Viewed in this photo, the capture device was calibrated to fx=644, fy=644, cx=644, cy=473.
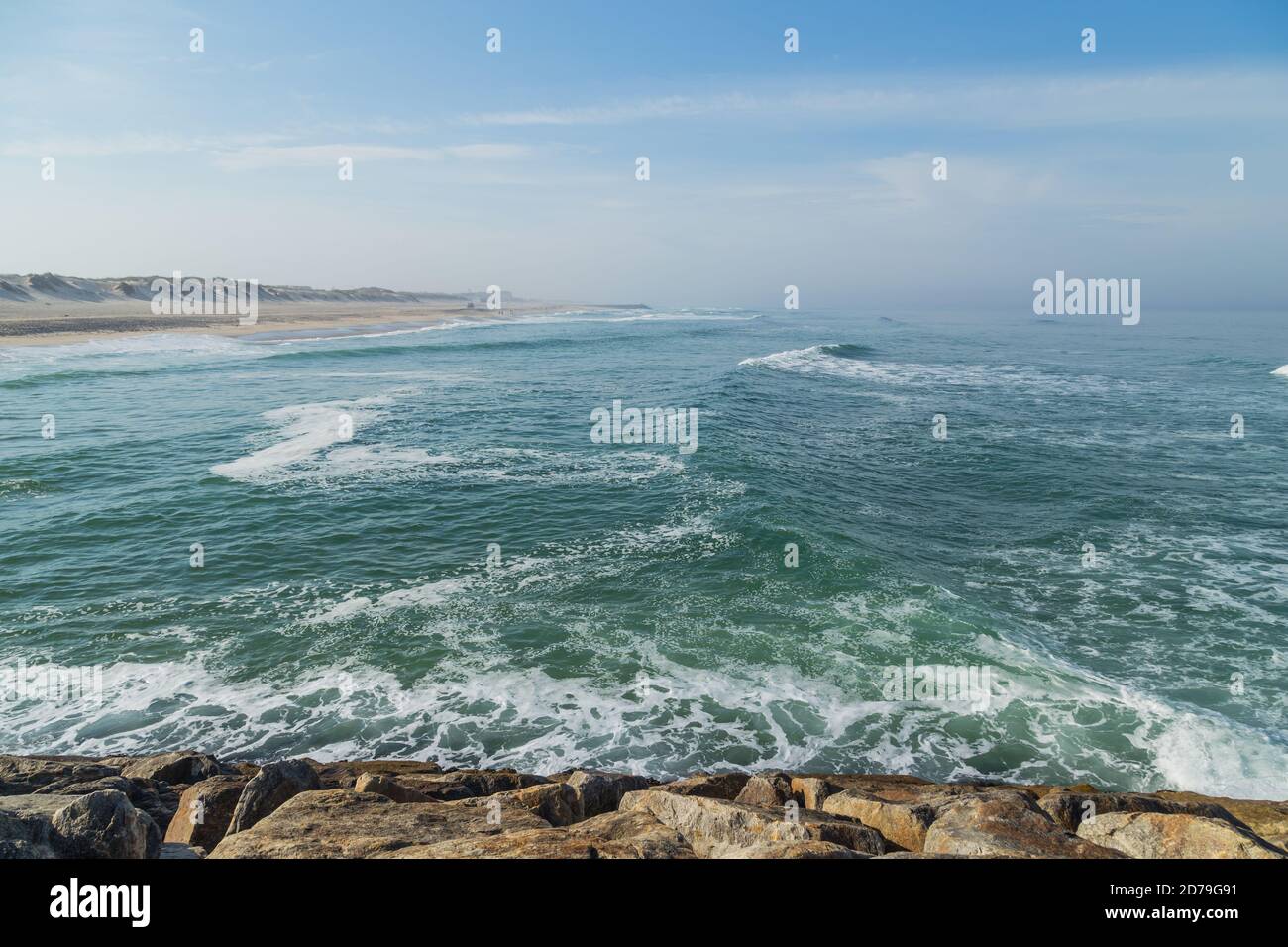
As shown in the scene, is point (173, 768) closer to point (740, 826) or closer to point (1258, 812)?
point (740, 826)

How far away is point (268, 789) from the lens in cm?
806

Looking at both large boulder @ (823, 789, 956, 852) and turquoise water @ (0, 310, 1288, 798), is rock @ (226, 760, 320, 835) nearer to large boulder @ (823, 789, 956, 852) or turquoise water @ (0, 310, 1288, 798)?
turquoise water @ (0, 310, 1288, 798)

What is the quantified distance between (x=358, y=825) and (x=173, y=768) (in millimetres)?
4689

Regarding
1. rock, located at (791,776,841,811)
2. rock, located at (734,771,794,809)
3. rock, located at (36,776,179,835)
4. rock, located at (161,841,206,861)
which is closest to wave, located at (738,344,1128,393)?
rock, located at (791,776,841,811)

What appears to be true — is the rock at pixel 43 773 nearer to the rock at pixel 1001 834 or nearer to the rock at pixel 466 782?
the rock at pixel 466 782

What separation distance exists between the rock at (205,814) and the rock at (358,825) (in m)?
0.92

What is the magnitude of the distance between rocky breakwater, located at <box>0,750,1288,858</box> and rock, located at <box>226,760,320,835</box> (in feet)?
0.06

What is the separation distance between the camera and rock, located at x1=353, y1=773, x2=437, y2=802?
829 centimetres
